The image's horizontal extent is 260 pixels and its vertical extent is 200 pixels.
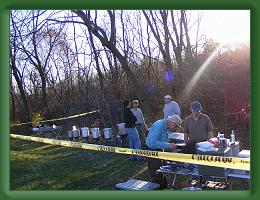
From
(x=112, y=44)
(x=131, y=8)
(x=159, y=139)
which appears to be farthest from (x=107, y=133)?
(x=131, y=8)

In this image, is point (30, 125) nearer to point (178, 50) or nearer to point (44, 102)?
point (44, 102)

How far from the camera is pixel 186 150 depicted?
6.78 meters

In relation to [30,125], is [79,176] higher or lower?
lower

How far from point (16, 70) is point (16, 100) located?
721 millimetres

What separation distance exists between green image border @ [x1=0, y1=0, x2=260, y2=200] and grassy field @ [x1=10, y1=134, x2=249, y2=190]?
1.54 meters

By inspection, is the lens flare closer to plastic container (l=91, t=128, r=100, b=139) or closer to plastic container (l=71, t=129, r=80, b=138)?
plastic container (l=91, t=128, r=100, b=139)

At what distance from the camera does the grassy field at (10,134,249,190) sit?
7148mm

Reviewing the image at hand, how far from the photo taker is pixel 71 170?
832 cm

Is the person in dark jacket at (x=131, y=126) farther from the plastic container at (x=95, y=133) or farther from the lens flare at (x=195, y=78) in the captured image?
the plastic container at (x=95, y=133)

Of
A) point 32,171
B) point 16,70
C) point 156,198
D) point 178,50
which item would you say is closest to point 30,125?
point 16,70

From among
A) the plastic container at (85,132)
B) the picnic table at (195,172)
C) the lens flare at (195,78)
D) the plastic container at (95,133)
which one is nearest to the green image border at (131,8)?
the picnic table at (195,172)

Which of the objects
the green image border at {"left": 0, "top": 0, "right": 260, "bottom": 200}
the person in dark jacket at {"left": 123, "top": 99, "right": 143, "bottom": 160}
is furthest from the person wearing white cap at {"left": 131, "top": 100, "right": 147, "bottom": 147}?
the green image border at {"left": 0, "top": 0, "right": 260, "bottom": 200}

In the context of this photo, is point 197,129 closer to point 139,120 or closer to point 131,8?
point 139,120

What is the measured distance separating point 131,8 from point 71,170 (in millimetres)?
4704
